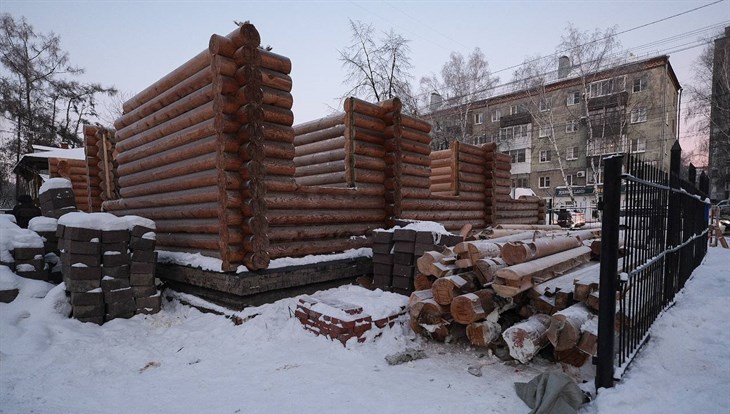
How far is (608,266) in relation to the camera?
9.82ft

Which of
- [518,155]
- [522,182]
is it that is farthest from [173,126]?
[522,182]

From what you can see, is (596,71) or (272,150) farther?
(596,71)

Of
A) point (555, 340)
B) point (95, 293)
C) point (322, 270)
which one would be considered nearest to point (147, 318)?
point (95, 293)

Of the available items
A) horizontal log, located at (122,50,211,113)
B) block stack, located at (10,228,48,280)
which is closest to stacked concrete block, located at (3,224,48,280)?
block stack, located at (10,228,48,280)

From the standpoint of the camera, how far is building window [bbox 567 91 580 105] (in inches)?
1342

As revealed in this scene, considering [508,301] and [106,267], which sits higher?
[106,267]

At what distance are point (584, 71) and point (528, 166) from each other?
1654cm

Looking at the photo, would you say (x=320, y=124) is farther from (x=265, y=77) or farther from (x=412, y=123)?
(x=265, y=77)

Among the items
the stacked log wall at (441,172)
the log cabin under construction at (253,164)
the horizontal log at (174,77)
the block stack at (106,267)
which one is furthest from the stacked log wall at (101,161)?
the stacked log wall at (441,172)

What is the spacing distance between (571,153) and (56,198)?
4065 centimetres

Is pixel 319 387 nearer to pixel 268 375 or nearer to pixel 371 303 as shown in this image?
pixel 268 375

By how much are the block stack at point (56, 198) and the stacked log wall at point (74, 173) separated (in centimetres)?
708

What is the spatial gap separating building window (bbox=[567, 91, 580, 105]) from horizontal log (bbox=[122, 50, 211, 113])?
3654 cm

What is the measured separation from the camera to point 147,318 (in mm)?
5426
